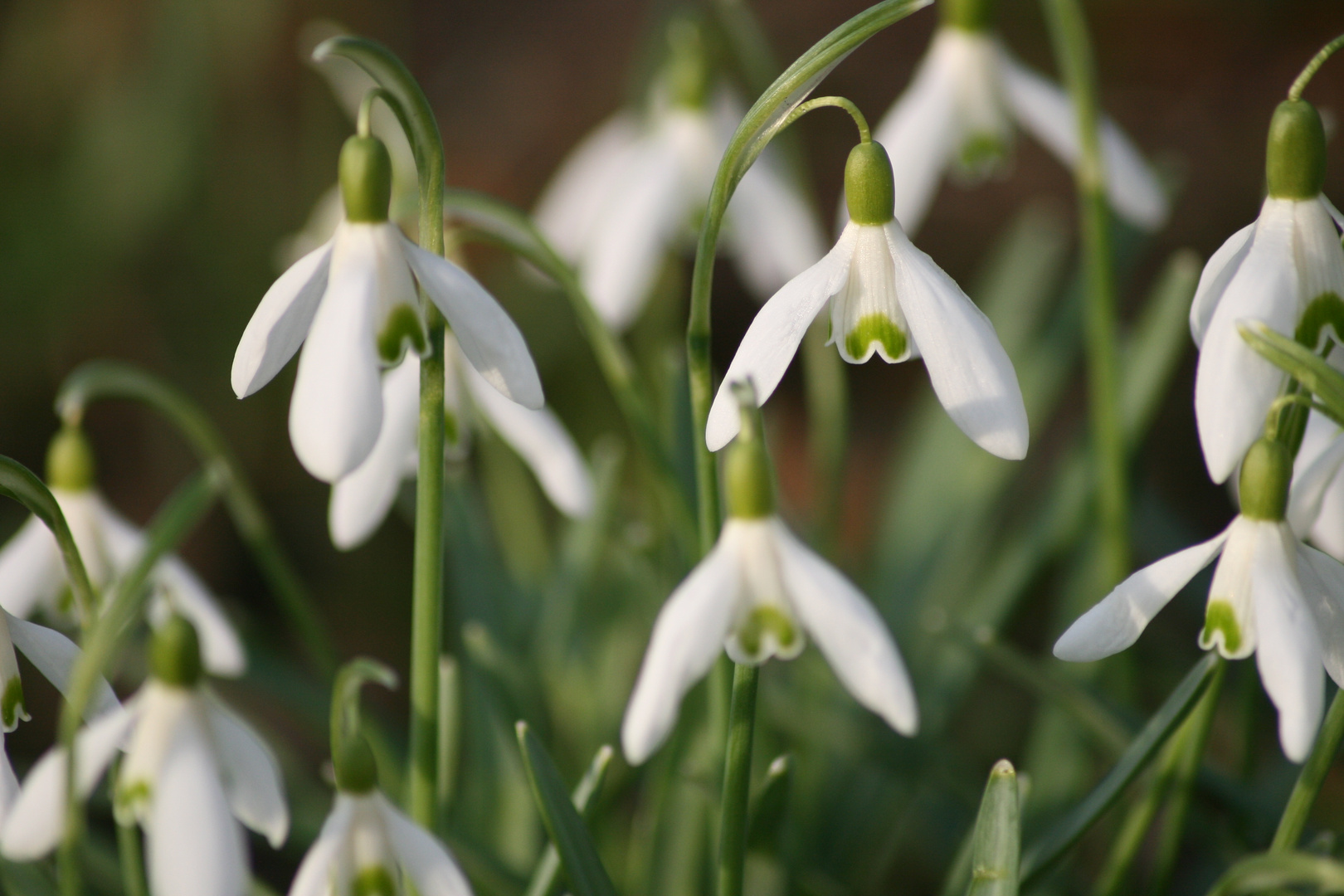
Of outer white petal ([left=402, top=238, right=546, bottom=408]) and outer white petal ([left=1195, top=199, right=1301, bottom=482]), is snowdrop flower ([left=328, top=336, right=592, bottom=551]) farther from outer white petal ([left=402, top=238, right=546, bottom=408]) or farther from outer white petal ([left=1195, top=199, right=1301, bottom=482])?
outer white petal ([left=1195, top=199, right=1301, bottom=482])

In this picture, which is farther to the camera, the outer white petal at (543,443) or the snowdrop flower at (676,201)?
the snowdrop flower at (676,201)

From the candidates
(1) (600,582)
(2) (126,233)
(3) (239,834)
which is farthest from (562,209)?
(2) (126,233)

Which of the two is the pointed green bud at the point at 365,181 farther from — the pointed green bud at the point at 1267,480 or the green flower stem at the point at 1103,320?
the green flower stem at the point at 1103,320

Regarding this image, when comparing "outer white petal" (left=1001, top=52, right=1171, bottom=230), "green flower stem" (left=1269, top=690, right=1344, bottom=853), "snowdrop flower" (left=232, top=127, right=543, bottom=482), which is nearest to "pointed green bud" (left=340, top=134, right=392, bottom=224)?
"snowdrop flower" (left=232, top=127, right=543, bottom=482)

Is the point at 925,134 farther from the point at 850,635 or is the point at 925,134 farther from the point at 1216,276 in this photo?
the point at 850,635

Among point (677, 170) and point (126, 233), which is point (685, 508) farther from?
point (126, 233)

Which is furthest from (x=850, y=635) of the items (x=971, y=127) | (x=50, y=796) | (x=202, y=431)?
(x=971, y=127)

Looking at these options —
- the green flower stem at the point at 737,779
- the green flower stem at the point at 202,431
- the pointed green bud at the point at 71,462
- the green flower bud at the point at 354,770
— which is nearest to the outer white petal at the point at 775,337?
the green flower stem at the point at 737,779
